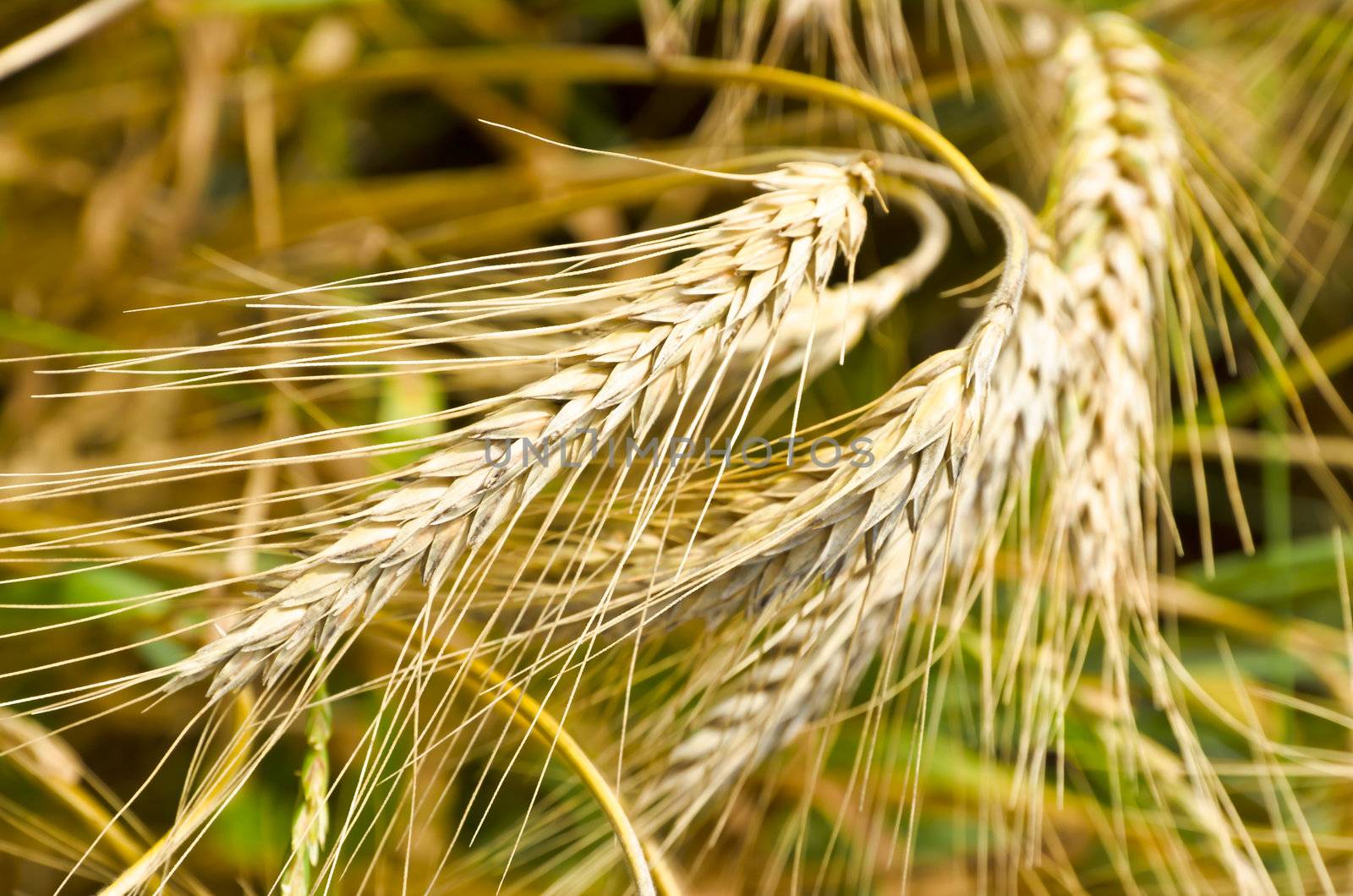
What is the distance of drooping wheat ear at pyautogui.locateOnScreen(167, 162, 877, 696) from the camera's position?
337mm

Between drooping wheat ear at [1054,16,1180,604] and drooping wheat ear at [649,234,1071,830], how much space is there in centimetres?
3

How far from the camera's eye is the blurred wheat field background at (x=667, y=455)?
376mm

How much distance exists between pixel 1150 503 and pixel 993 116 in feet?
1.66

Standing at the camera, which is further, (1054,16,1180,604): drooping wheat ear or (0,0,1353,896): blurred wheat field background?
(1054,16,1180,604): drooping wheat ear

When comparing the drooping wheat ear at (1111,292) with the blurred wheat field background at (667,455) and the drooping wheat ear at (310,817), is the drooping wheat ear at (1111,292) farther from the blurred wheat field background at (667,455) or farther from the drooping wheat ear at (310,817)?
the drooping wheat ear at (310,817)

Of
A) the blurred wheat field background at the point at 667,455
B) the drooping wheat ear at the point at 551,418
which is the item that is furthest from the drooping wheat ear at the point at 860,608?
the drooping wheat ear at the point at 551,418

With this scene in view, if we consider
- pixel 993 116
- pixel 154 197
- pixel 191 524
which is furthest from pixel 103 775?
pixel 993 116

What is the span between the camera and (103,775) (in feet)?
2.48

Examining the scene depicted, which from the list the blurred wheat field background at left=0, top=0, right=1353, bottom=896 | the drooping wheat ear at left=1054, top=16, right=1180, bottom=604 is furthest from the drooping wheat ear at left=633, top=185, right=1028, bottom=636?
the drooping wheat ear at left=1054, top=16, right=1180, bottom=604

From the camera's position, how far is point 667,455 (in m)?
0.42

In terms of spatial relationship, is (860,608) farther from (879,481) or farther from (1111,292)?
(1111,292)

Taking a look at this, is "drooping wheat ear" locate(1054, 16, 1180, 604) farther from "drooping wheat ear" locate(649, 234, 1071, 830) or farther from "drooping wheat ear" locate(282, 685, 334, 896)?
"drooping wheat ear" locate(282, 685, 334, 896)

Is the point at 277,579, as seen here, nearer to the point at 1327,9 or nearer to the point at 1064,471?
the point at 1064,471

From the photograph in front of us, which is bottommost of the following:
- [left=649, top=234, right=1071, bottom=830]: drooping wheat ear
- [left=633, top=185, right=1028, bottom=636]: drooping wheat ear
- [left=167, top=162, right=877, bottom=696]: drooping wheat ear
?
[left=649, top=234, right=1071, bottom=830]: drooping wheat ear
